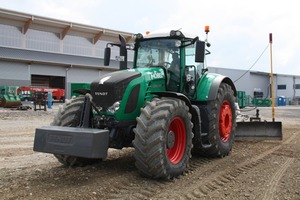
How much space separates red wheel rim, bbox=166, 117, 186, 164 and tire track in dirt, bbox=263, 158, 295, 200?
154 centimetres

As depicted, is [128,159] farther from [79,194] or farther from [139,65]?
[79,194]

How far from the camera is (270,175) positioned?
6.25 meters

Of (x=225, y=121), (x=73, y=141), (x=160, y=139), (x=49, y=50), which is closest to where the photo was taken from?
(x=73, y=141)

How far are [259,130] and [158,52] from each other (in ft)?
15.0

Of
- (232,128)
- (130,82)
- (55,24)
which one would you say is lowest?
(232,128)

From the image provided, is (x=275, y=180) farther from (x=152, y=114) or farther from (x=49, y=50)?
(x=49, y=50)

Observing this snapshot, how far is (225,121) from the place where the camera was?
8289 mm

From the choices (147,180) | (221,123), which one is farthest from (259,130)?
(147,180)

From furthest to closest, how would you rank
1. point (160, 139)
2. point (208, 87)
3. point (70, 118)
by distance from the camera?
1. point (208, 87)
2. point (70, 118)
3. point (160, 139)

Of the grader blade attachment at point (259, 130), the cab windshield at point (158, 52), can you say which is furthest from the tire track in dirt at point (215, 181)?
the cab windshield at point (158, 52)

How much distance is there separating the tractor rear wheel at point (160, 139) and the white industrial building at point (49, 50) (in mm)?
31194

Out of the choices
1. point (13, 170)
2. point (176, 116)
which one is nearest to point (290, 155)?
point (176, 116)

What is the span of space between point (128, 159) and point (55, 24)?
37.1 metres

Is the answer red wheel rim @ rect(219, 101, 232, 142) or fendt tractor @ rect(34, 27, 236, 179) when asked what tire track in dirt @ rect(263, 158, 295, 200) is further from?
red wheel rim @ rect(219, 101, 232, 142)
